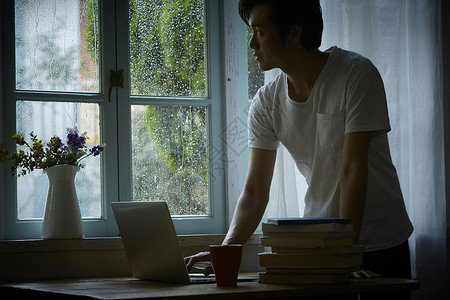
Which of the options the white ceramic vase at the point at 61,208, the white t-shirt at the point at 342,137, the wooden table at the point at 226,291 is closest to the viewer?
the wooden table at the point at 226,291

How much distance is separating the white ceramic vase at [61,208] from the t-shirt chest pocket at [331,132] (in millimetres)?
930

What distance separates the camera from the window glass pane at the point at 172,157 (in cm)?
263

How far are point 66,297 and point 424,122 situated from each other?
5.90ft

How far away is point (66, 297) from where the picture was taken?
1.44 metres

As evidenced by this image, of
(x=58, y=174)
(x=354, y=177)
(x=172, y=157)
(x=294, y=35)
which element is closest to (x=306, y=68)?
(x=294, y=35)

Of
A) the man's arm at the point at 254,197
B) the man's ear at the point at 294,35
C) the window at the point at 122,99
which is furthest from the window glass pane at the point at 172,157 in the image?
the man's ear at the point at 294,35

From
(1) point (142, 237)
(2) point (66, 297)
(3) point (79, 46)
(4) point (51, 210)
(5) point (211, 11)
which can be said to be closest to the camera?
(2) point (66, 297)

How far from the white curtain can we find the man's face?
0.66 m

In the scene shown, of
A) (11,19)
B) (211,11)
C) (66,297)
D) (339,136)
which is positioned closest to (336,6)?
(211,11)

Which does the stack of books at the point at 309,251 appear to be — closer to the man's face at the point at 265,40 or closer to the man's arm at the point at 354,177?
the man's arm at the point at 354,177

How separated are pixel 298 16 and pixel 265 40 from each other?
0.13 m

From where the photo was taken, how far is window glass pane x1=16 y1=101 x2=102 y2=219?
8.07ft

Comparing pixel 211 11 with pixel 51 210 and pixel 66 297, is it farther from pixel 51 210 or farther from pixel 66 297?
pixel 66 297

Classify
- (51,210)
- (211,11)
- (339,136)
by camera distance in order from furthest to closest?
(211,11), (51,210), (339,136)
